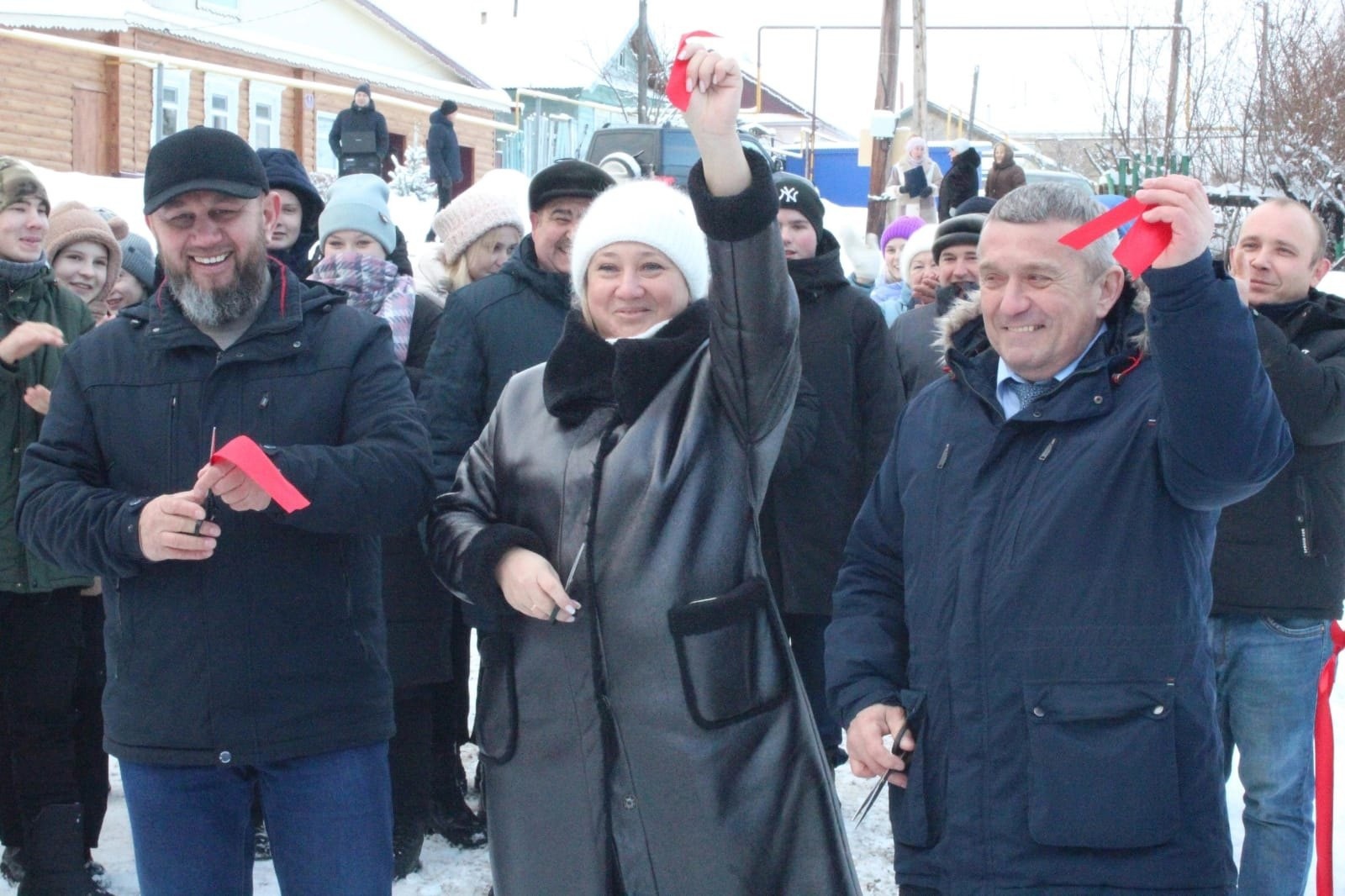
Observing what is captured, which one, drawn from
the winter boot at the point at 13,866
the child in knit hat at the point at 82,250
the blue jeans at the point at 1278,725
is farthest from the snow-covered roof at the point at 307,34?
the blue jeans at the point at 1278,725

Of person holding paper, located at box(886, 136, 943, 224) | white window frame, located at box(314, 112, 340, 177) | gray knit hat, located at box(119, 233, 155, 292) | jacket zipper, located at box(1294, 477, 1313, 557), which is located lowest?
jacket zipper, located at box(1294, 477, 1313, 557)

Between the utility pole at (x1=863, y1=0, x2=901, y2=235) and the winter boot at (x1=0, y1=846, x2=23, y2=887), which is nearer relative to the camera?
the winter boot at (x1=0, y1=846, x2=23, y2=887)

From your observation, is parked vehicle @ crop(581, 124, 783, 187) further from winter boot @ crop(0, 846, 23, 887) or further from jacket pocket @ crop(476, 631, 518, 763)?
jacket pocket @ crop(476, 631, 518, 763)

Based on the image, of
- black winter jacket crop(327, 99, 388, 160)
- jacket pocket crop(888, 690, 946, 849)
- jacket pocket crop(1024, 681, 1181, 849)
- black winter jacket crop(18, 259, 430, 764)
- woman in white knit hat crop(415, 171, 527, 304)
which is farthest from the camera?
black winter jacket crop(327, 99, 388, 160)

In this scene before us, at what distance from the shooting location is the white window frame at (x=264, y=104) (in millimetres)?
25122

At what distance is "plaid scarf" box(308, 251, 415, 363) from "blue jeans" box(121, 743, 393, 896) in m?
1.79

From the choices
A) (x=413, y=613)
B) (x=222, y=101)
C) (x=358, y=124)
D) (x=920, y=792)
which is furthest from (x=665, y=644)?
(x=222, y=101)

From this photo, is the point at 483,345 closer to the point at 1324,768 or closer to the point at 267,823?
the point at 267,823

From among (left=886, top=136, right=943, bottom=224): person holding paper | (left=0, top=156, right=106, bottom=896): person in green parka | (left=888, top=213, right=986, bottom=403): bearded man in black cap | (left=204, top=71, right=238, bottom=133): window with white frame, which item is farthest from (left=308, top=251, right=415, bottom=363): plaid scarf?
(left=204, top=71, right=238, bottom=133): window with white frame

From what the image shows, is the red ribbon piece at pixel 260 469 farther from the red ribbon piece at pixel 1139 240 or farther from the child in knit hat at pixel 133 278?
the child in knit hat at pixel 133 278

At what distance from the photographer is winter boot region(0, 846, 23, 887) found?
4090 millimetres

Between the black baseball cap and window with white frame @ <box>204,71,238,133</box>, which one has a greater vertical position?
window with white frame @ <box>204,71,238,133</box>

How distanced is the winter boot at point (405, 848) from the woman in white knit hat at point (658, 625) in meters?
1.73

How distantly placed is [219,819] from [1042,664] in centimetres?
160
